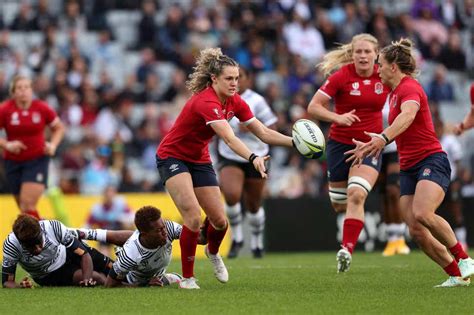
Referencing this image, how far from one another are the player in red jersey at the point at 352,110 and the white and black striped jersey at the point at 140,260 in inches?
90.8

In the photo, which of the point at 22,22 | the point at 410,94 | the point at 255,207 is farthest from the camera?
the point at 22,22

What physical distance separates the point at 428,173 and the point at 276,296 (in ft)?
5.82

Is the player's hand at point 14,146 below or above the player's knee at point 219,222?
above

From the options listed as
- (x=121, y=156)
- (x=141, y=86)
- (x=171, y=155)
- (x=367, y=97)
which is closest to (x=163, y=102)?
(x=141, y=86)

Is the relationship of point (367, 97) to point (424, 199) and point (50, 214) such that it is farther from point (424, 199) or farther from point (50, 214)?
point (50, 214)

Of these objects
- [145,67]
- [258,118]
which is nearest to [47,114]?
[258,118]

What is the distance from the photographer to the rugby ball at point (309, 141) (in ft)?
31.5

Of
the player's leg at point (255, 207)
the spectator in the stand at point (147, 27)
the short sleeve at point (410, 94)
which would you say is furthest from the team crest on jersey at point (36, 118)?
the spectator in the stand at point (147, 27)

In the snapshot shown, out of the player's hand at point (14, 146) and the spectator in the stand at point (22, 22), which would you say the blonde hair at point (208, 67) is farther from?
the spectator in the stand at point (22, 22)

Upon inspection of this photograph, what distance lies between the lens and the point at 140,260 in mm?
9492

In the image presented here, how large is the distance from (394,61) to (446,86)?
43.9 feet

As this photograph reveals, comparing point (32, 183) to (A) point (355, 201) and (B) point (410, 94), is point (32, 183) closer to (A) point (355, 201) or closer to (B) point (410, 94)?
(A) point (355, 201)

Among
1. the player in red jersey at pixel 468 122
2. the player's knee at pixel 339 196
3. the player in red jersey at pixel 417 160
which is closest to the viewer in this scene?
the player in red jersey at pixel 417 160

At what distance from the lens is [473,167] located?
20828mm
